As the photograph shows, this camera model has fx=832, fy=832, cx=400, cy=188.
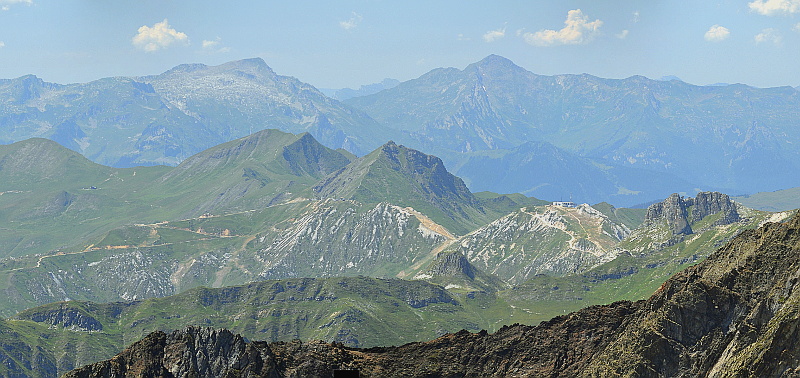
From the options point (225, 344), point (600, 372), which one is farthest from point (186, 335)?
point (600, 372)

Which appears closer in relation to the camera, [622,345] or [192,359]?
[622,345]

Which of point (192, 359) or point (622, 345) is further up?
point (192, 359)

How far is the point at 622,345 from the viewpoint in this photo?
156250 millimetres

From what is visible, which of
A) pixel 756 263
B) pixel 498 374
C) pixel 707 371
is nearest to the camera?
pixel 707 371

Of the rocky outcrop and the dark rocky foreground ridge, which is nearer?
the dark rocky foreground ridge

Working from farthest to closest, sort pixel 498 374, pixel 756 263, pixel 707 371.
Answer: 1. pixel 498 374
2. pixel 756 263
3. pixel 707 371

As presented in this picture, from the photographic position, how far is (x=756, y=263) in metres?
154

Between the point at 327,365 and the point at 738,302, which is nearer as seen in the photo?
the point at 738,302

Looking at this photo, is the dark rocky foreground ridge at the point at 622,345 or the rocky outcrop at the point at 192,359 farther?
the rocky outcrop at the point at 192,359

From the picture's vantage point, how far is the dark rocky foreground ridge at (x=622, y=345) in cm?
13775

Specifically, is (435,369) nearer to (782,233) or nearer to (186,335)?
(186,335)

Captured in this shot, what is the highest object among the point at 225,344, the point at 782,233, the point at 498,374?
the point at 782,233

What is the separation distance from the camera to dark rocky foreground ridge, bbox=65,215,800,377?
138 meters

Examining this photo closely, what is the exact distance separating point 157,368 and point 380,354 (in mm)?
46381
